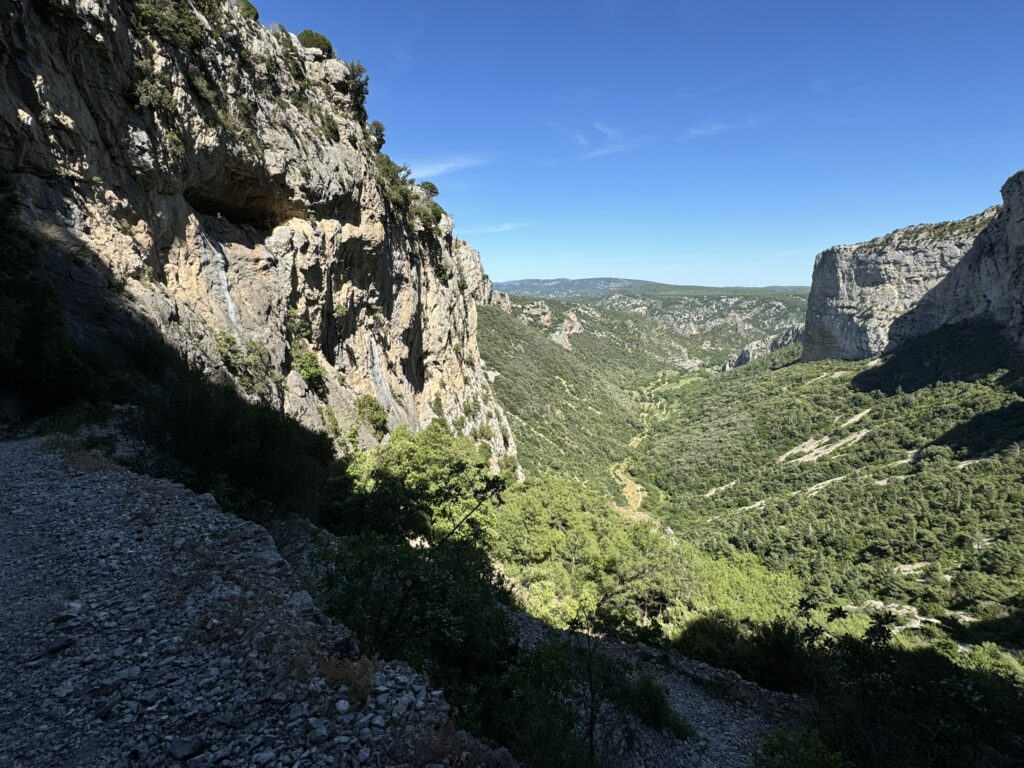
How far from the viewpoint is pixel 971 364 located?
242 ft

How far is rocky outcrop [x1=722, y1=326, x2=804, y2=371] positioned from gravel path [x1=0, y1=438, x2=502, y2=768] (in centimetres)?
17542

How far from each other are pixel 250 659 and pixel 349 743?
56.6 inches

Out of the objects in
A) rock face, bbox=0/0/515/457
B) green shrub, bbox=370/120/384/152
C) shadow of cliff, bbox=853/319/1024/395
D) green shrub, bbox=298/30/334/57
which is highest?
green shrub, bbox=298/30/334/57

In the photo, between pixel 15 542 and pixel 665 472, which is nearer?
pixel 15 542

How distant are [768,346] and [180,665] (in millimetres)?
195799

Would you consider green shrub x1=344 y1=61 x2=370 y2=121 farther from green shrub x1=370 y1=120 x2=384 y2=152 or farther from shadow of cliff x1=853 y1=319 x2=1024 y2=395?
shadow of cliff x1=853 y1=319 x2=1024 y2=395

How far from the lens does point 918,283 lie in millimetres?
110000

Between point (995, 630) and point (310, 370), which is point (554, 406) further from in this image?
point (310, 370)

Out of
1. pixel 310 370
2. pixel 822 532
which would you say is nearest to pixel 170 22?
pixel 310 370

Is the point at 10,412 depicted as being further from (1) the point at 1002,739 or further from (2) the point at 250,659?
(1) the point at 1002,739

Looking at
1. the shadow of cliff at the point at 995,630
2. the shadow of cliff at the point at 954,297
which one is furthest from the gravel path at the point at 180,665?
the shadow of cliff at the point at 954,297

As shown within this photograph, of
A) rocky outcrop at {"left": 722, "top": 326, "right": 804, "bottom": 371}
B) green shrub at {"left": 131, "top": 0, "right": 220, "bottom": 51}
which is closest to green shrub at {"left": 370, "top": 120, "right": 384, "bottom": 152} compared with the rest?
green shrub at {"left": 131, "top": 0, "right": 220, "bottom": 51}

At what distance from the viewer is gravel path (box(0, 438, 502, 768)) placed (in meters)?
3.73

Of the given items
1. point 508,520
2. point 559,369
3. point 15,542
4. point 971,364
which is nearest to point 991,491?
point 971,364
